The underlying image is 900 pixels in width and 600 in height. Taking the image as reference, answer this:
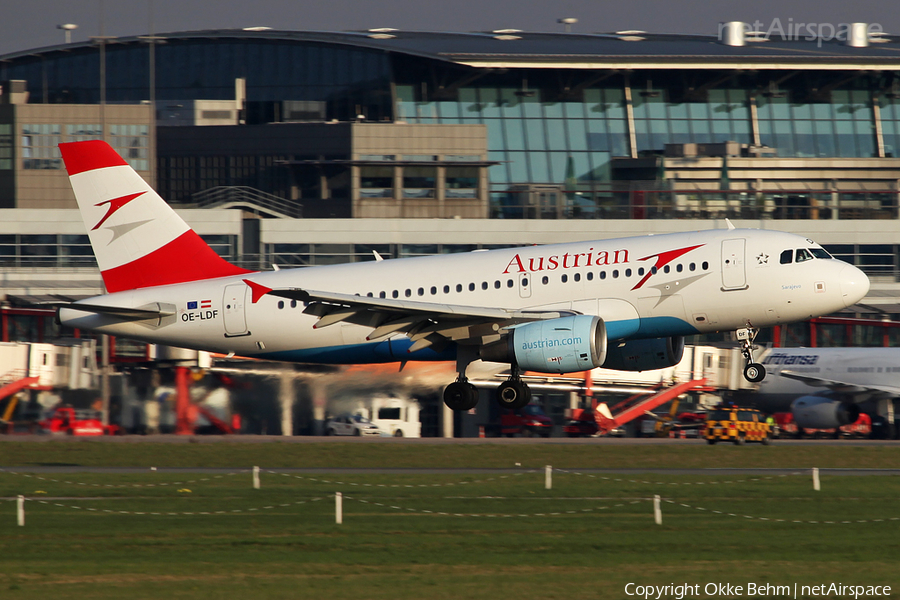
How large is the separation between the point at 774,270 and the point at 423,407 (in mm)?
24301

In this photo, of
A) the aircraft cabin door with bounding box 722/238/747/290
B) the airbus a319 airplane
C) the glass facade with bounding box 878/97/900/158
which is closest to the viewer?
the airbus a319 airplane

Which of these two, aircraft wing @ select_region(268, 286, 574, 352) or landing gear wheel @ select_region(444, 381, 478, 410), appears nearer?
aircraft wing @ select_region(268, 286, 574, 352)

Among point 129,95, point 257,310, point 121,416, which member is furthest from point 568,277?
point 129,95

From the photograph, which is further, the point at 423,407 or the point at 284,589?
the point at 423,407

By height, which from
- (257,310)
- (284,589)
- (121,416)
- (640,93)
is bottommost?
(284,589)

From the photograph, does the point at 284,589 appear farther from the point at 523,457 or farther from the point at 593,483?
the point at 523,457

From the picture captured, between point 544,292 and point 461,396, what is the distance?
439 centimetres

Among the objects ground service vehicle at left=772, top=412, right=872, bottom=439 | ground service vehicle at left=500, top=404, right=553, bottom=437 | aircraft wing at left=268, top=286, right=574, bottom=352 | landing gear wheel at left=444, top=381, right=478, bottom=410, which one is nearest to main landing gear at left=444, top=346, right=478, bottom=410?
landing gear wheel at left=444, top=381, right=478, bottom=410

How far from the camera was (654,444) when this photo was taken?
48.8m

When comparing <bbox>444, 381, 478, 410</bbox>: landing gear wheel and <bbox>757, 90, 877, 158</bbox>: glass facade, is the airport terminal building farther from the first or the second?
<bbox>444, 381, 478, 410</bbox>: landing gear wheel

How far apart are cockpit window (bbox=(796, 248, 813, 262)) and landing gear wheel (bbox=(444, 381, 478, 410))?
1043 cm

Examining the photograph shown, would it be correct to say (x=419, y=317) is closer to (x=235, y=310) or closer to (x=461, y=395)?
(x=461, y=395)

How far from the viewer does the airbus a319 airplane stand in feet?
105

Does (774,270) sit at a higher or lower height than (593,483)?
higher
